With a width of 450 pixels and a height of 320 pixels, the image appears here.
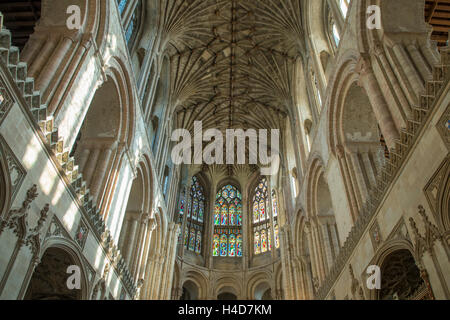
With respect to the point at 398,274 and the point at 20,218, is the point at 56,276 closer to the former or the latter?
the point at 20,218

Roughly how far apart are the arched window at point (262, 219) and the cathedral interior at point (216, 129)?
0.53 ft

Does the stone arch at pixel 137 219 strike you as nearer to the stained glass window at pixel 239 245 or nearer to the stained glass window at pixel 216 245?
the stained glass window at pixel 216 245

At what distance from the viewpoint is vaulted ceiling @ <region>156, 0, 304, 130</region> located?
19.2m

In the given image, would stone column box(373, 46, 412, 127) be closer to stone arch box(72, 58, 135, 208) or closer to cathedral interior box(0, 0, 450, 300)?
cathedral interior box(0, 0, 450, 300)

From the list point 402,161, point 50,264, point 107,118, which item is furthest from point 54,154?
point 402,161

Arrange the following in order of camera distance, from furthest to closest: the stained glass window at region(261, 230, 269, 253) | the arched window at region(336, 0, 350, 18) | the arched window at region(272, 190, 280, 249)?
the stained glass window at region(261, 230, 269, 253)
the arched window at region(272, 190, 280, 249)
the arched window at region(336, 0, 350, 18)

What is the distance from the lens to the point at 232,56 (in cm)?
2253

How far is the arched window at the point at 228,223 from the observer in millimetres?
26812

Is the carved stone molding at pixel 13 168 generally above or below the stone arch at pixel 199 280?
below

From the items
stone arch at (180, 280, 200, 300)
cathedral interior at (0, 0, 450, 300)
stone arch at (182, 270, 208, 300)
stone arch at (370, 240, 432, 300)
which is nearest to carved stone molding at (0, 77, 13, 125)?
cathedral interior at (0, 0, 450, 300)

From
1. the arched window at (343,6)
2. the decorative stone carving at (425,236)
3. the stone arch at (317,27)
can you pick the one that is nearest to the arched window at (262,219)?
the stone arch at (317,27)

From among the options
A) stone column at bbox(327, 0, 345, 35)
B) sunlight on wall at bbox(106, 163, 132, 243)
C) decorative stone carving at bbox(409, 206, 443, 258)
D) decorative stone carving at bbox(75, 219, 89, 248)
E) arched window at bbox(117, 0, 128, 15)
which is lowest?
decorative stone carving at bbox(409, 206, 443, 258)

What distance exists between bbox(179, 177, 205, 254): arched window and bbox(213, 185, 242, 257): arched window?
1.16m

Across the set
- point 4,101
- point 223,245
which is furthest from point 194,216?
point 4,101
